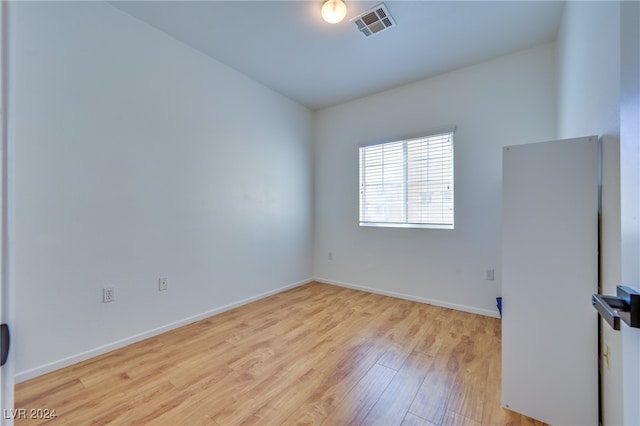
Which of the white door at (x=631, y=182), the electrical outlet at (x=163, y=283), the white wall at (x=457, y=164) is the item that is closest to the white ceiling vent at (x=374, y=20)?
the white wall at (x=457, y=164)

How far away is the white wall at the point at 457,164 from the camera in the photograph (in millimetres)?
2721

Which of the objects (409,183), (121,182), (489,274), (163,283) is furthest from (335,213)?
(121,182)

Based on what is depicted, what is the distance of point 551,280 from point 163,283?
298 cm

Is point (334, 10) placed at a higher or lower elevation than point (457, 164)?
higher

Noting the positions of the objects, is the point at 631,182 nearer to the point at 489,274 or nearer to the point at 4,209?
the point at 4,209

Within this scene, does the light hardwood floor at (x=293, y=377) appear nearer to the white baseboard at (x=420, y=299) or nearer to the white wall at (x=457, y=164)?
the white baseboard at (x=420, y=299)

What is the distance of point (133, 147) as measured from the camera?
2277mm

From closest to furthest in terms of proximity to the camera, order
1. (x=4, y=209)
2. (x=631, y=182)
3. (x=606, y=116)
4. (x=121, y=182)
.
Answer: (x=4, y=209) → (x=631, y=182) → (x=606, y=116) → (x=121, y=182)

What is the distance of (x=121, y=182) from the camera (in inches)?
86.7


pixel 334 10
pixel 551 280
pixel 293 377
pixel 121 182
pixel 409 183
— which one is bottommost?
pixel 293 377

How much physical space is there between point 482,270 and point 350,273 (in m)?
1.73

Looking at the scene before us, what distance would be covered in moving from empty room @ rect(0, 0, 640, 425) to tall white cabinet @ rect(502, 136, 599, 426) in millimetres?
11

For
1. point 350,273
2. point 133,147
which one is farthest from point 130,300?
point 350,273

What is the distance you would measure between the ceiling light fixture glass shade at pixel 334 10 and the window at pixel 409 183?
1.77 m
